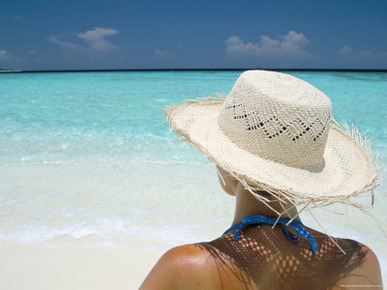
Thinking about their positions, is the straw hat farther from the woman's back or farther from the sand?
the sand

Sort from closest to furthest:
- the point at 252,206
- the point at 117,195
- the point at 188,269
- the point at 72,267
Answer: the point at 188,269, the point at 252,206, the point at 72,267, the point at 117,195

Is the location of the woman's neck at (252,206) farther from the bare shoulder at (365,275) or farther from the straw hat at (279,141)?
the bare shoulder at (365,275)

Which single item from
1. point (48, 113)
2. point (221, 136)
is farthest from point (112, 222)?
point (48, 113)

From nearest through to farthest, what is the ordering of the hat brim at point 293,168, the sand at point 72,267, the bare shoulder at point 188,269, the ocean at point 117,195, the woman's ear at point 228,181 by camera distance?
the bare shoulder at point 188,269, the hat brim at point 293,168, the woman's ear at point 228,181, the sand at point 72,267, the ocean at point 117,195

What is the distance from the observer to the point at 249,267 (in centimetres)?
93

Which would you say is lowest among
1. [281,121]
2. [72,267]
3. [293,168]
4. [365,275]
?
[72,267]

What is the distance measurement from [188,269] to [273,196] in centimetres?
33

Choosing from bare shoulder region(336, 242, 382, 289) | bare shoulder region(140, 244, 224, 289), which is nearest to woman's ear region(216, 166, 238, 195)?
bare shoulder region(140, 244, 224, 289)

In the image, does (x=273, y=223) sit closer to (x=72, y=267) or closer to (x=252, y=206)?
(x=252, y=206)

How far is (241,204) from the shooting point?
105cm

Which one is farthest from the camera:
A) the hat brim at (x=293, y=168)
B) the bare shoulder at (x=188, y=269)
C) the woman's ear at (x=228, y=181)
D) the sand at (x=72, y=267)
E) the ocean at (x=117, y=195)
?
the ocean at (x=117, y=195)

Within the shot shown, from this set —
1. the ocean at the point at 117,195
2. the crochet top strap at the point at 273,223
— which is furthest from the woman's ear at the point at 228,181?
the ocean at the point at 117,195

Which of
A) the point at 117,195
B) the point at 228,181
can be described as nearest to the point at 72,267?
the point at 117,195

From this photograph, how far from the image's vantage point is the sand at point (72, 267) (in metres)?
2.08
